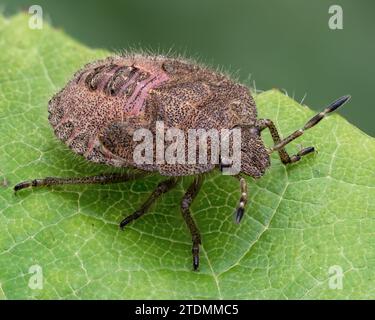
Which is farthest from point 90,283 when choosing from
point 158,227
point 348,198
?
point 348,198

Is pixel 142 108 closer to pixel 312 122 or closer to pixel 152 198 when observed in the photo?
pixel 152 198

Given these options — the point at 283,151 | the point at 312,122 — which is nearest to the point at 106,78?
the point at 283,151

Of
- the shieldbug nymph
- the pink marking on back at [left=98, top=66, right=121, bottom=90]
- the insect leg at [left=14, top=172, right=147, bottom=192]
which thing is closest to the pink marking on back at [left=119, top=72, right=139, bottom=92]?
the shieldbug nymph

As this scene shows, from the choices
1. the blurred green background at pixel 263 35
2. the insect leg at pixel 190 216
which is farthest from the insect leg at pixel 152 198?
the blurred green background at pixel 263 35

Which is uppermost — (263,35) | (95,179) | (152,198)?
(263,35)

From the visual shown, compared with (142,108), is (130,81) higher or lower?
higher

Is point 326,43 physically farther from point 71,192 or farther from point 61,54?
point 71,192
